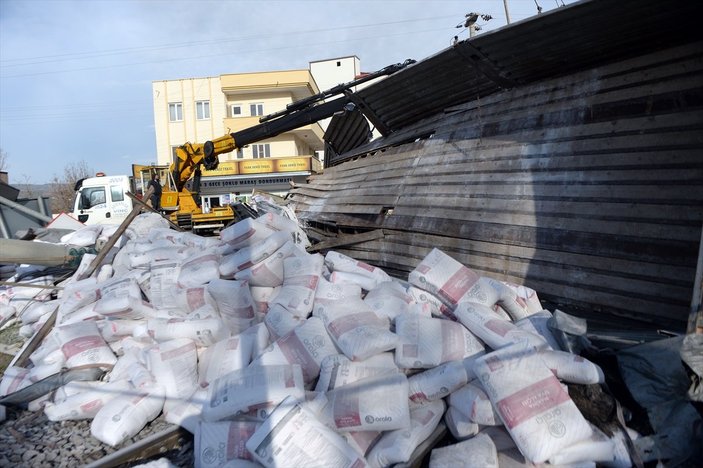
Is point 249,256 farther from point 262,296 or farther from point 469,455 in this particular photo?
point 469,455

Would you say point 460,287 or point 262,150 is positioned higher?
point 262,150

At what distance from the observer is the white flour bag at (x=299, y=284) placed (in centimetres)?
361

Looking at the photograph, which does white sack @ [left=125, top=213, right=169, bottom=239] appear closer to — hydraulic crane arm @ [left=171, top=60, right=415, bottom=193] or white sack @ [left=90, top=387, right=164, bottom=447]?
hydraulic crane arm @ [left=171, top=60, right=415, bottom=193]

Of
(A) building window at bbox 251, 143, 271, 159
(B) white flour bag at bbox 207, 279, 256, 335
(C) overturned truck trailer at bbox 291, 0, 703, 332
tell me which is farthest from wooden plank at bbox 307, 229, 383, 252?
(A) building window at bbox 251, 143, 271, 159

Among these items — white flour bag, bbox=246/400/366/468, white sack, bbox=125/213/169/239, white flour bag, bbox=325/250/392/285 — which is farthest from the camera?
white sack, bbox=125/213/169/239

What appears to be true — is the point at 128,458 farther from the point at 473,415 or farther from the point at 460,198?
the point at 460,198

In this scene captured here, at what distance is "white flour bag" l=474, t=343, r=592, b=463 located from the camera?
2141 millimetres

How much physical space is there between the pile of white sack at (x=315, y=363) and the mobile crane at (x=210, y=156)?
6.25 metres

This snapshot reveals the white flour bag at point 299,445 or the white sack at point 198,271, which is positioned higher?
the white sack at point 198,271

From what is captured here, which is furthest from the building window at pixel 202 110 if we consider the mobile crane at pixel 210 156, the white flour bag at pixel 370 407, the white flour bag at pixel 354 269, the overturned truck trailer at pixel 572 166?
the white flour bag at pixel 370 407

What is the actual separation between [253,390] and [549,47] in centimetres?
411

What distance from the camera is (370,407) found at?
2385 millimetres

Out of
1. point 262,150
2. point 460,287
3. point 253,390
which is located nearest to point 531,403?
point 460,287

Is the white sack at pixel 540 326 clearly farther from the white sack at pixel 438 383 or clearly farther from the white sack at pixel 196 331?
the white sack at pixel 196 331
